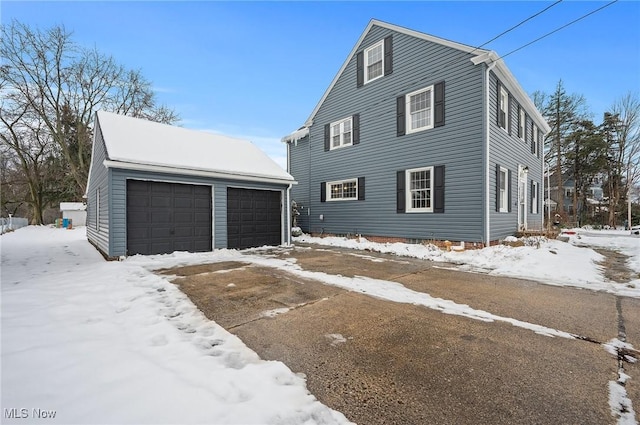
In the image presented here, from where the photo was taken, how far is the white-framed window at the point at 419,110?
9.59 meters

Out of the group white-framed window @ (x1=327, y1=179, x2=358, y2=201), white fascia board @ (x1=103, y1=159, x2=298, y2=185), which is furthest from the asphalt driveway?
white-framed window @ (x1=327, y1=179, x2=358, y2=201)

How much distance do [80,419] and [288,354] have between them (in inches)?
57.6

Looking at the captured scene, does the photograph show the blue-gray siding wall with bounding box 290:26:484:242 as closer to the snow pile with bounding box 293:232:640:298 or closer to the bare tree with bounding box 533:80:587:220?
the snow pile with bounding box 293:232:640:298

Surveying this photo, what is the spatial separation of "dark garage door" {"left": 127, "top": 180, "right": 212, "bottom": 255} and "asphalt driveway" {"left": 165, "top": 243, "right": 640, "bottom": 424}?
350 cm

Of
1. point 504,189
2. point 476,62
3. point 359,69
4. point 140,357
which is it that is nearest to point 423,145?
point 476,62

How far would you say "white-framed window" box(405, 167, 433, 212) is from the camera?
9.62 meters

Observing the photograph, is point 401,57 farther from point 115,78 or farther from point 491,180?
point 115,78

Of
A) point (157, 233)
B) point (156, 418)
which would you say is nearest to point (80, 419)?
point (156, 418)

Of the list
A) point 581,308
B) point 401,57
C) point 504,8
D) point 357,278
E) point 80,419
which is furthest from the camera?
point 401,57

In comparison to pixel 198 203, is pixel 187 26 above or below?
above

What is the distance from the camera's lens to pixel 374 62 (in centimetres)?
1132

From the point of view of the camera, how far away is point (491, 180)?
8.62m

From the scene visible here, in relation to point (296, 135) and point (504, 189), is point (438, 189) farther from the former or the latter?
point (296, 135)

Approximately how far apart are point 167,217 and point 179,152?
7.47ft
